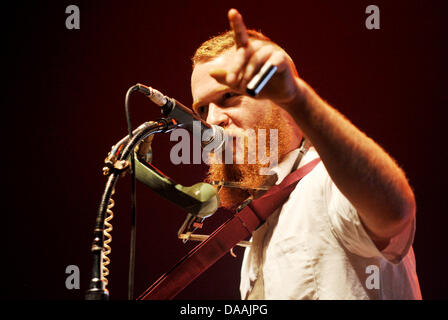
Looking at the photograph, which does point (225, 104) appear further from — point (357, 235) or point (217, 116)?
point (357, 235)

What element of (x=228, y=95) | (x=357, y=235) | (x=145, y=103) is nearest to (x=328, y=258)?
(x=357, y=235)

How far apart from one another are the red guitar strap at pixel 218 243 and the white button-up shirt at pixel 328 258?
0.41 ft

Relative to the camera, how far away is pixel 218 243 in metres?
1.54

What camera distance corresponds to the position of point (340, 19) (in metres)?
2.50

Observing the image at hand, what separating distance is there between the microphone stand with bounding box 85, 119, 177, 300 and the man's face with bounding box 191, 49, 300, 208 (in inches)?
19.1

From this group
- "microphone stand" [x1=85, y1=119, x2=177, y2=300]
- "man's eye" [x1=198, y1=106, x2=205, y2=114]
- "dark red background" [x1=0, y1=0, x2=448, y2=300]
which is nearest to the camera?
"microphone stand" [x1=85, y1=119, x2=177, y2=300]

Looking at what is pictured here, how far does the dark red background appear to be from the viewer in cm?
240

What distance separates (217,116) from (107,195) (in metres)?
0.74

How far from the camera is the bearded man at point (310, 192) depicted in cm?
88

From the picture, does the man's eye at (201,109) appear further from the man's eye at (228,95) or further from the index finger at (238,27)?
the index finger at (238,27)

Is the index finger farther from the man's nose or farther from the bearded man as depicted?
the man's nose

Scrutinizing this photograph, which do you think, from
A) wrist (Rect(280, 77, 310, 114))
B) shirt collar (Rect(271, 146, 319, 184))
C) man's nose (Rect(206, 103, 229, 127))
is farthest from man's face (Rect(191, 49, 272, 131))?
wrist (Rect(280, 77, 310, 114))
